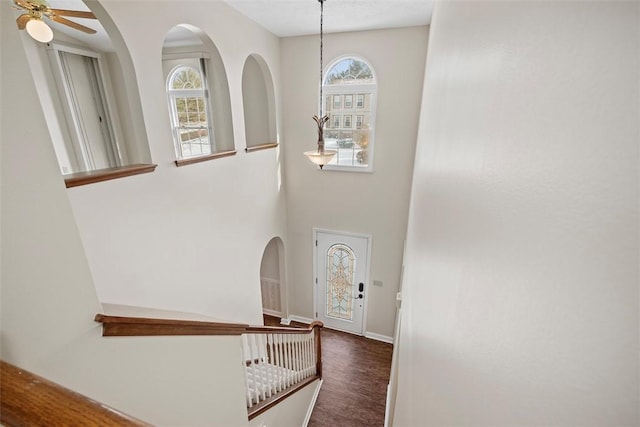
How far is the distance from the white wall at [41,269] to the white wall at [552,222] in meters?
1.00

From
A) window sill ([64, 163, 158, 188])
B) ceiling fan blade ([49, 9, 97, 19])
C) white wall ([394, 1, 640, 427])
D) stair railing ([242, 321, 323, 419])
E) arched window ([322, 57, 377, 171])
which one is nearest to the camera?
white wall ([394, 1, 640, 427])

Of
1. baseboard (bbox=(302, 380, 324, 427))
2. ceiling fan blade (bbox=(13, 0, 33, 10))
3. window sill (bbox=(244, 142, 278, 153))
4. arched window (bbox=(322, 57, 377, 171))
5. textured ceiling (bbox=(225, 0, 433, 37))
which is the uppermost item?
textured ceiling (bbox=(225, 0, 433, 37))

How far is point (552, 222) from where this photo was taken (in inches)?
11.0

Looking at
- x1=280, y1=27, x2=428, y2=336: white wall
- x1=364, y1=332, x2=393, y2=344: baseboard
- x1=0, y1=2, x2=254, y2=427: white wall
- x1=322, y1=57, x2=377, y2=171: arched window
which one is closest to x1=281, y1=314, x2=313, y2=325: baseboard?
x1=280, y1=27, x2=428, y2=336: white wall

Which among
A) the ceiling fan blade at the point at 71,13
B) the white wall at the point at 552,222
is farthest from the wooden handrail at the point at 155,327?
the ceiling fan blade at the point at 71,13

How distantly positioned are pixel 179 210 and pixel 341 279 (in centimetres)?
324

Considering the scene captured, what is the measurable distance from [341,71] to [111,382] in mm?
4140

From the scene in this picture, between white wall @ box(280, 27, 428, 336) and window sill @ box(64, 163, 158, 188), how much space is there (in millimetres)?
2630

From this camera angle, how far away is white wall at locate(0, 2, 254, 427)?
636 mm

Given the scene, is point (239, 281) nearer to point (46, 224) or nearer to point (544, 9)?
point (46, 224)

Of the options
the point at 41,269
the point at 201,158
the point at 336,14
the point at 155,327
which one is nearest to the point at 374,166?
the point at 336,14

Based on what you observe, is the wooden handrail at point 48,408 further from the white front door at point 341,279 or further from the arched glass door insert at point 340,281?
the arched glass door insert at point 340,281

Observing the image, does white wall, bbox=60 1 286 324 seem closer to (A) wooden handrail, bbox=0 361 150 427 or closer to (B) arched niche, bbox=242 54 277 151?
(B) arched niche, bbox=242 54 277 151

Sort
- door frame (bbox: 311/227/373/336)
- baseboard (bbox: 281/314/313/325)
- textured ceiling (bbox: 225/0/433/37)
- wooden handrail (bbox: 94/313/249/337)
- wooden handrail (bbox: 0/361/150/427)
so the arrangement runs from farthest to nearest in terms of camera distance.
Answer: baseboard (bbox: 281/314/313/325) < door frame (bbox: 311/227/373/336) < textured ceiling (bbox: 225/0/433/37) < wooden handrail (bbox: 94/313/249/337) < wooden handrail (bbox: 0/361/150/427)
